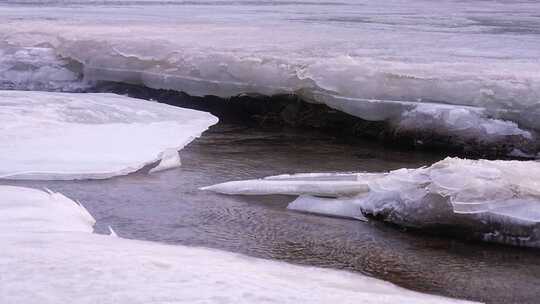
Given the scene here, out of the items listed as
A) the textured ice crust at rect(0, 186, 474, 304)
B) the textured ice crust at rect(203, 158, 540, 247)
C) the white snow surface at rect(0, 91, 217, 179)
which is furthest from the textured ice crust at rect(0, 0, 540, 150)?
the textured ice crust at rect(0, 186, 474, 304)

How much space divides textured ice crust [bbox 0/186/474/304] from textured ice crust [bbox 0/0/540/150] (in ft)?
9.70

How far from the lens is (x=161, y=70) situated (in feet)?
26.8

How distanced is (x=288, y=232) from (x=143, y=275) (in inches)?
55.8

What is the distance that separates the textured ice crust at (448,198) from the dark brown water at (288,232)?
97mm

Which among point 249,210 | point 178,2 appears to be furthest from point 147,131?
point 178,2

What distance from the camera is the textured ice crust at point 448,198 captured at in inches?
167

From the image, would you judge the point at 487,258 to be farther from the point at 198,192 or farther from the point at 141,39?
the point at 141,39

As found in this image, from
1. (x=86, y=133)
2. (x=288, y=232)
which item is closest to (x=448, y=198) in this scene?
(x=288, y=232)

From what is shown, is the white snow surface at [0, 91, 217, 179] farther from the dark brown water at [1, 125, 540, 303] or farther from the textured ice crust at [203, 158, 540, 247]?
the textured ice crust at [203, 158, 540, 247]

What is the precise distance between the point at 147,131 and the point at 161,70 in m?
1.56

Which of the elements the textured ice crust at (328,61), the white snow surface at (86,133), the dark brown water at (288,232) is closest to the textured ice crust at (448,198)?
the dark brown water at (288,232)

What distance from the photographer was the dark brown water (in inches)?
148

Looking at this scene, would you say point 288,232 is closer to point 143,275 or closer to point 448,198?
point 448,198

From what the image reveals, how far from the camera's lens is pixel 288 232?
4359 millimetres
